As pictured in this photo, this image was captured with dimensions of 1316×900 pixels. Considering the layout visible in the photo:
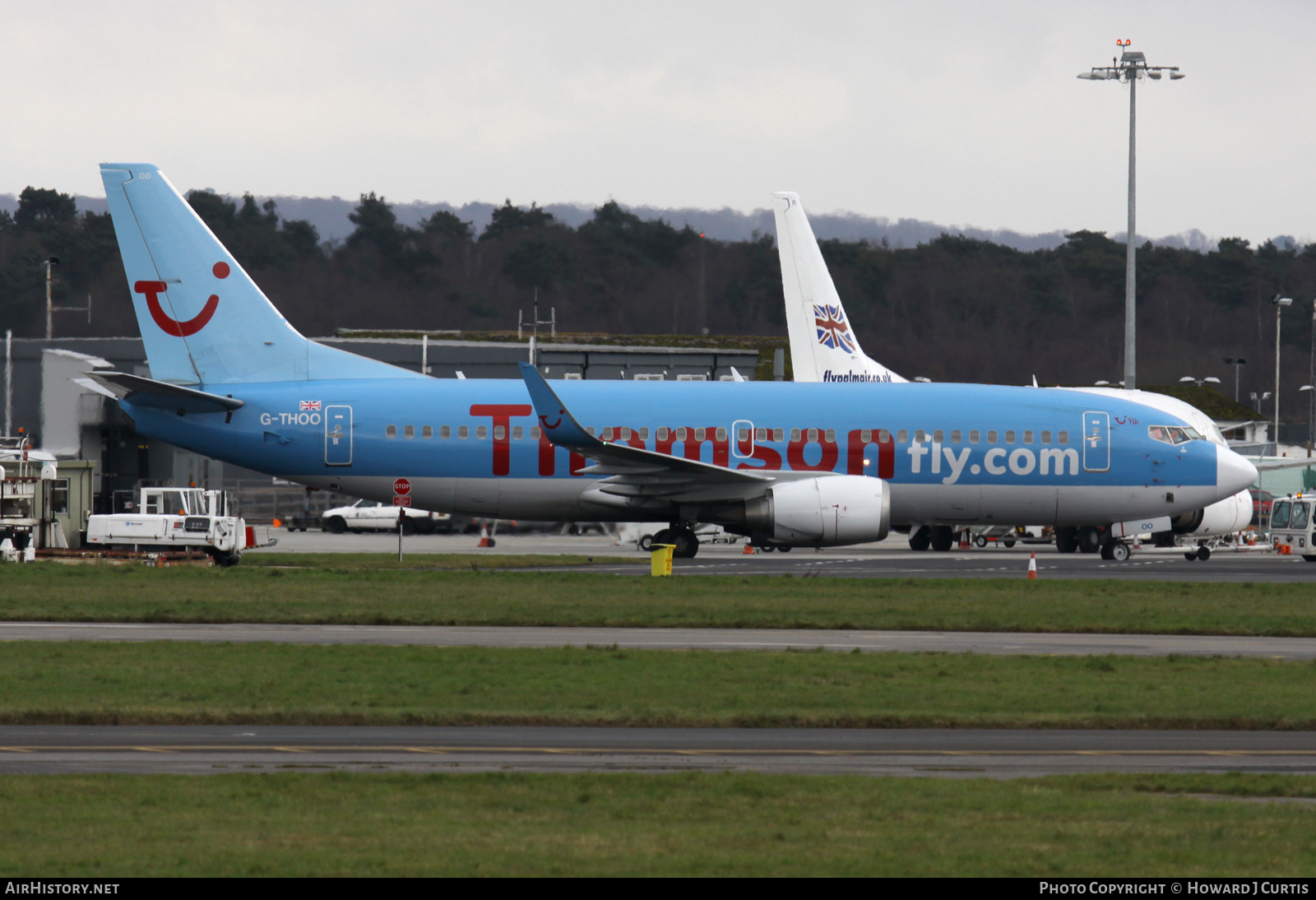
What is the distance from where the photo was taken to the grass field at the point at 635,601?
22344 millimetres

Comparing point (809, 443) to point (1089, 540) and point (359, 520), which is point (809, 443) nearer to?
point (1089, 540)

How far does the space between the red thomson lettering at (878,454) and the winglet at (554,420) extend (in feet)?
20.9

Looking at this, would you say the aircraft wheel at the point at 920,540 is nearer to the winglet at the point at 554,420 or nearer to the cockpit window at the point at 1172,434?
the cockpit window at the point at 1172,434

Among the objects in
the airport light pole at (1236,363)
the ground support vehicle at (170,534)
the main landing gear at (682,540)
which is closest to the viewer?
the ground support vehicle at (170,534)

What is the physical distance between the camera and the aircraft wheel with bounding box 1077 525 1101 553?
4122 cm

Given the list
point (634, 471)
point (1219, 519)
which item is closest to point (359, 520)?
point (634, 471)

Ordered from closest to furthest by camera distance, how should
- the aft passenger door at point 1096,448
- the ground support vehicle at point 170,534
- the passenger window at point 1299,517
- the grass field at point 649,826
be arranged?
1. the grass field at point 649,826
2. the ground support vehicle at point 170,534
3. the aft passenger door at point 1096,448
4. the passenger window at point 1299,517

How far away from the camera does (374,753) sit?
1205 centimetres

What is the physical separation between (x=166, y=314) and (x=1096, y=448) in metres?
22.4

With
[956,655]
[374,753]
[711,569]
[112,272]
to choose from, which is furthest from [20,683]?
[112,272]

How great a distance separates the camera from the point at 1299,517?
4756cm

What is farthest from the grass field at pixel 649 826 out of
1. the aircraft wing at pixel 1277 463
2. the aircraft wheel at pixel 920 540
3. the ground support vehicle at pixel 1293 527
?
the aircraft wing at pixel 1277 463

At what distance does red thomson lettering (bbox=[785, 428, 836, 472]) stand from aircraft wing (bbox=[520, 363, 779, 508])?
0.28 meters

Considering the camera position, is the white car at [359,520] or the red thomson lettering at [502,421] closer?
the red thomson lettering at [502,421]
